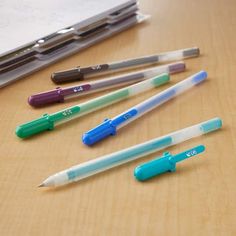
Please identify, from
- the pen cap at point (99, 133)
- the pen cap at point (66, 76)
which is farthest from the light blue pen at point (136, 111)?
the pen cap at point (66, 76)

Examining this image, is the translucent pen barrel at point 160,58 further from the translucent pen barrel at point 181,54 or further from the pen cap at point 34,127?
the pen cap at point 34,127

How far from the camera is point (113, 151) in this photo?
1.64ft

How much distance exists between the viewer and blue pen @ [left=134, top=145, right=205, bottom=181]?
453 mm

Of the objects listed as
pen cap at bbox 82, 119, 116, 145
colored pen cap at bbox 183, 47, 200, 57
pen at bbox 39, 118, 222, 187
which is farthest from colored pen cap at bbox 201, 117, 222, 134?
colored pen cap at bbox 183, 47, 200, 57

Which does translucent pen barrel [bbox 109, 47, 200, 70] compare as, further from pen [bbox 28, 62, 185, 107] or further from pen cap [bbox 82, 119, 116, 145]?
pen cap [bbox 82, 119, 116, 145]

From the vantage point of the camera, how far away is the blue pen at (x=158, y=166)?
45 centimetres

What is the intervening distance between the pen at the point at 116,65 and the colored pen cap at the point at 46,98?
52mm

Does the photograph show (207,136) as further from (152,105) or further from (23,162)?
(23,162)

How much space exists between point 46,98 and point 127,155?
164 mm

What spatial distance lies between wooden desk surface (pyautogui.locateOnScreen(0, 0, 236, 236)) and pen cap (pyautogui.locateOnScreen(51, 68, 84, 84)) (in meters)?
0.01

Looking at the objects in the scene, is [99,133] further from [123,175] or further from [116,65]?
[116,65]

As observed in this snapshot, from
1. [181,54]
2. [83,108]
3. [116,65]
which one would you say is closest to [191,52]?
[181,54]

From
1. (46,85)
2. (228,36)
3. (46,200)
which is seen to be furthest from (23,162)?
(228,36)

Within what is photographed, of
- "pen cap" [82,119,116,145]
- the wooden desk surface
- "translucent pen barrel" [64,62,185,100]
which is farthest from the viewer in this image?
"translucent pen barrel" [64,62,185,100]
